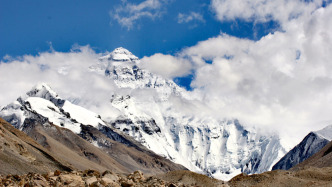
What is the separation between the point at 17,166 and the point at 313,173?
48201mm

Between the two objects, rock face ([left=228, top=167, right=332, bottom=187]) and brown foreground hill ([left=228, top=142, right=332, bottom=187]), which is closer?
rock face ([left=228, top=167, right=332, bottom=187])

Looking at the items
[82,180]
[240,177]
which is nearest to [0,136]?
[240,177]

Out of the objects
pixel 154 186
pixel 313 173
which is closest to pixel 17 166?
pixel 154 186

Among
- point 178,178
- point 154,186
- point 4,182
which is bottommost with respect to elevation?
point 4,182

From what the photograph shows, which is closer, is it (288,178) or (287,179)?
(287,179)

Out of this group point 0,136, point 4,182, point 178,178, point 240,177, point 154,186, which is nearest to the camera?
point 4,182

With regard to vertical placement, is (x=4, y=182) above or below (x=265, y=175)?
below

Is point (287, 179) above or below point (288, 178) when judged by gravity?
below

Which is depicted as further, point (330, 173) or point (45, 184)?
point (330, 173)

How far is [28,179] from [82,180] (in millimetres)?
5943

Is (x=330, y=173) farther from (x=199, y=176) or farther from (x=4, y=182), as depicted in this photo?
(x=4, y=182)

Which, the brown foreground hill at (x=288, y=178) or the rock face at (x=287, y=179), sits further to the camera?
the brown foreground hill at (x=288, y=178)

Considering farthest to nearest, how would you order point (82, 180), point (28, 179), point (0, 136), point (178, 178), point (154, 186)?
point (0, 136)
point (178, 178)
point (154, 186)
point (82, 180)
point (28, 179)

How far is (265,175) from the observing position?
6881 cm
